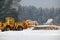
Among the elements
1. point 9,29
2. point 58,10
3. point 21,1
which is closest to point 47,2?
point 58,10

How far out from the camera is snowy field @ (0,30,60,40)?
164cm

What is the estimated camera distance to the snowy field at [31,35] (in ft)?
5.38

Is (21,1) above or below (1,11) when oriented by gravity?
above

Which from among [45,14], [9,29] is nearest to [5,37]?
[9,29]

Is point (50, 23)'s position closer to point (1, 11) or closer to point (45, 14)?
point (45, 14)

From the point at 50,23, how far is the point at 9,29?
460mm

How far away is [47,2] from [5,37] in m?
0.61

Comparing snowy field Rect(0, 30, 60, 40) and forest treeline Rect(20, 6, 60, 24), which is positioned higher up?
forest treeline Rect(20, 6, 60, 24)

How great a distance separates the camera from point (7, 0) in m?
1.66

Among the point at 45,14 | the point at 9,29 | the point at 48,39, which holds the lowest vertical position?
the point at 48,39

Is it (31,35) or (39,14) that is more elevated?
(39,14)

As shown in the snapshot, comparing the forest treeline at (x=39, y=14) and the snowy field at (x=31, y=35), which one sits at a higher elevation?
the forest treeline at (x=39, y=14)

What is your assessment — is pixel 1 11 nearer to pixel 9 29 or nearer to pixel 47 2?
pixel 9 29

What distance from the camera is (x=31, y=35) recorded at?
5.41 feet
